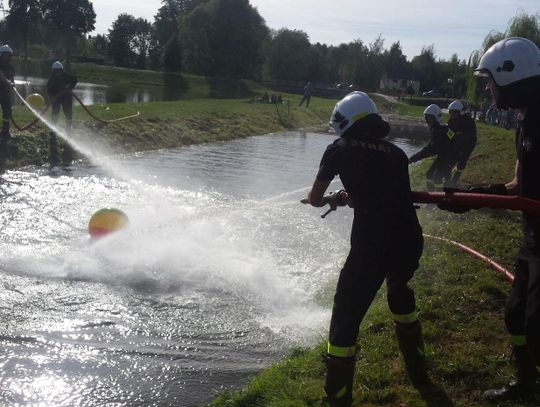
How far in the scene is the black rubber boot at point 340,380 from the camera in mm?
4266

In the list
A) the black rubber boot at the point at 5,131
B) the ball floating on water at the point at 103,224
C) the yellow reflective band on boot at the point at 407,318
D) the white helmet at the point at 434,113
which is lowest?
the ball floating on water at the point at 103,224

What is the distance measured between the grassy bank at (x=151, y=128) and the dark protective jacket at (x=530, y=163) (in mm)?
13152

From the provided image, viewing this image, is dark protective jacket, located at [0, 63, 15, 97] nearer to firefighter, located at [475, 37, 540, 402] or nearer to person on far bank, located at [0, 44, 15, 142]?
person on far bank, located at [0, 44, 15, 142]

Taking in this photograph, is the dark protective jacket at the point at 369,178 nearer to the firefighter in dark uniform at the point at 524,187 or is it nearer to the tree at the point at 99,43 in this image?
the firefighter in dark uniform at the point at 524,187

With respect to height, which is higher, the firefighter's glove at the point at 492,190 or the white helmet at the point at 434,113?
the white helmet at the point at 434,113

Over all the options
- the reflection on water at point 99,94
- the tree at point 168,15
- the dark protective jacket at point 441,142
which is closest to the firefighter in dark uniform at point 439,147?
the dark protective jacket at point 441,142

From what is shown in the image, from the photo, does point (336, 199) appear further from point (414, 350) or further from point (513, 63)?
point (513, 63)

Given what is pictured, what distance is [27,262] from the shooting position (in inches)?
313

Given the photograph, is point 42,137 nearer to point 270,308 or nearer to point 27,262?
point 27,262

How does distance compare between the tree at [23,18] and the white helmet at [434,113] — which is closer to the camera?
the white helmet at [434,113]

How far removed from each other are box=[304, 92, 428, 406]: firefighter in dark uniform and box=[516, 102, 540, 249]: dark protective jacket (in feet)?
2.46

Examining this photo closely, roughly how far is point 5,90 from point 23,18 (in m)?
94.8

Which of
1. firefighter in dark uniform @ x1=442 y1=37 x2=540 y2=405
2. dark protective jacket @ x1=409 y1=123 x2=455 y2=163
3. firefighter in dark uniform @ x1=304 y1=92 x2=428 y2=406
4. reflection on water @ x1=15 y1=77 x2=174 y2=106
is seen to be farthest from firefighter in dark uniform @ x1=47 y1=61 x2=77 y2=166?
firefighter in dark uniform @ x1=442 y1=37 x2=540 y2=405

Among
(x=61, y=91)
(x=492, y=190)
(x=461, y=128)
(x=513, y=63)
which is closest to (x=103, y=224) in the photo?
(x=492, y=190)
